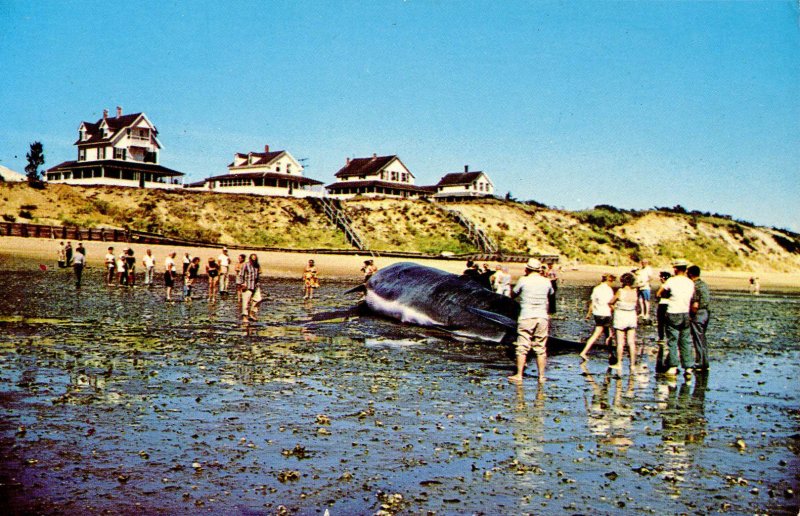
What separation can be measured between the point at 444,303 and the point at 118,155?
3086 inches

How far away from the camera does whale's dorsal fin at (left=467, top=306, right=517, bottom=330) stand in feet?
54.6

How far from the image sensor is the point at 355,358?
15094 millimetres

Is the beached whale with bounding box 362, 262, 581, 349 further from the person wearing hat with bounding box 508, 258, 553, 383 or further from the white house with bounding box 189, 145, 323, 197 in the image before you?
the white house with bounding box 189, 145, 323, 197

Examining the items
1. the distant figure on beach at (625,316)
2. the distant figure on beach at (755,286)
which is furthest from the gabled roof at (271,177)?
the distant figure on beach at (625,316)

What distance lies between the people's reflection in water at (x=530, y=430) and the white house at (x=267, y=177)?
88360 mm

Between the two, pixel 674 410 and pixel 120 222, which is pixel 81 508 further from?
pixel 120 222

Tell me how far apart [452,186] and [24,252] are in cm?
8274

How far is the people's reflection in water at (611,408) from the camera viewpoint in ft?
30.9

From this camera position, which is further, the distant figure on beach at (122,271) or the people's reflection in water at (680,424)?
the distant figure on beach at (122,271)

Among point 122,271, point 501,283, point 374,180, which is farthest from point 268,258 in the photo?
point 374,180

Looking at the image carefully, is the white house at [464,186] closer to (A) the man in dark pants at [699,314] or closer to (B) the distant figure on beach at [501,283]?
(B) the distant figure on beach at [501,283]

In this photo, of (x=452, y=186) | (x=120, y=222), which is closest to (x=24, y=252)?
(x=120, y=222)

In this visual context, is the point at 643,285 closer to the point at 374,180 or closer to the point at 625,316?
the point at 625,316

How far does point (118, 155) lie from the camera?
88.5 m
